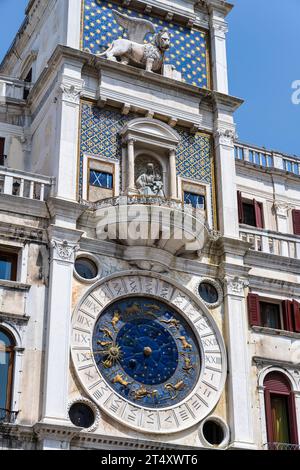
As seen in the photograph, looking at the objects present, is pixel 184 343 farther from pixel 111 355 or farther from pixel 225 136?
pixel 225 136

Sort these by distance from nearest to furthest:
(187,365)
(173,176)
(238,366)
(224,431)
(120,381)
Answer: (120,381) < (224,431) < (187,365) < (238,366) < (173,176)

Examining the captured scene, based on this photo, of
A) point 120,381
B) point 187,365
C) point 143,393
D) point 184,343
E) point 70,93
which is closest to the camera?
point 120,381

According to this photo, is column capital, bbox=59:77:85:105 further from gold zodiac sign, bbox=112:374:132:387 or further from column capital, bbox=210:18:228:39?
gold zodiac sign, bbox=112:374:132:387

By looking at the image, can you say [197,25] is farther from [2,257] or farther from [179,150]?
[2,257]

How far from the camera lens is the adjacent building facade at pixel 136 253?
76.0 feet

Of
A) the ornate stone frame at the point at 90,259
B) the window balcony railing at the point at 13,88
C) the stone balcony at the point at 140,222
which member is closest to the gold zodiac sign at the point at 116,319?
the ornate stone frame at the point at 90,259

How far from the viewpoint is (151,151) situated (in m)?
27.6

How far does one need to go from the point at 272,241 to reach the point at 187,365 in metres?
5.68

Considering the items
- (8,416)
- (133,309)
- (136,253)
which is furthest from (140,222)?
(8,416)

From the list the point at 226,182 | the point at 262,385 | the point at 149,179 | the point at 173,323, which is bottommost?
the point at 262,385

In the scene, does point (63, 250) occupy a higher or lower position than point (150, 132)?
lower

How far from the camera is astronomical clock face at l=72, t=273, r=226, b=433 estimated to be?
2350 centimetres

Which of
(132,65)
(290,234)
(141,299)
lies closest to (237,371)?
(141,299)

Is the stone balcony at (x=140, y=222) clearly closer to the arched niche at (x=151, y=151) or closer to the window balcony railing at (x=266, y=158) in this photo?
the arched niche at (x=151, y=151)
